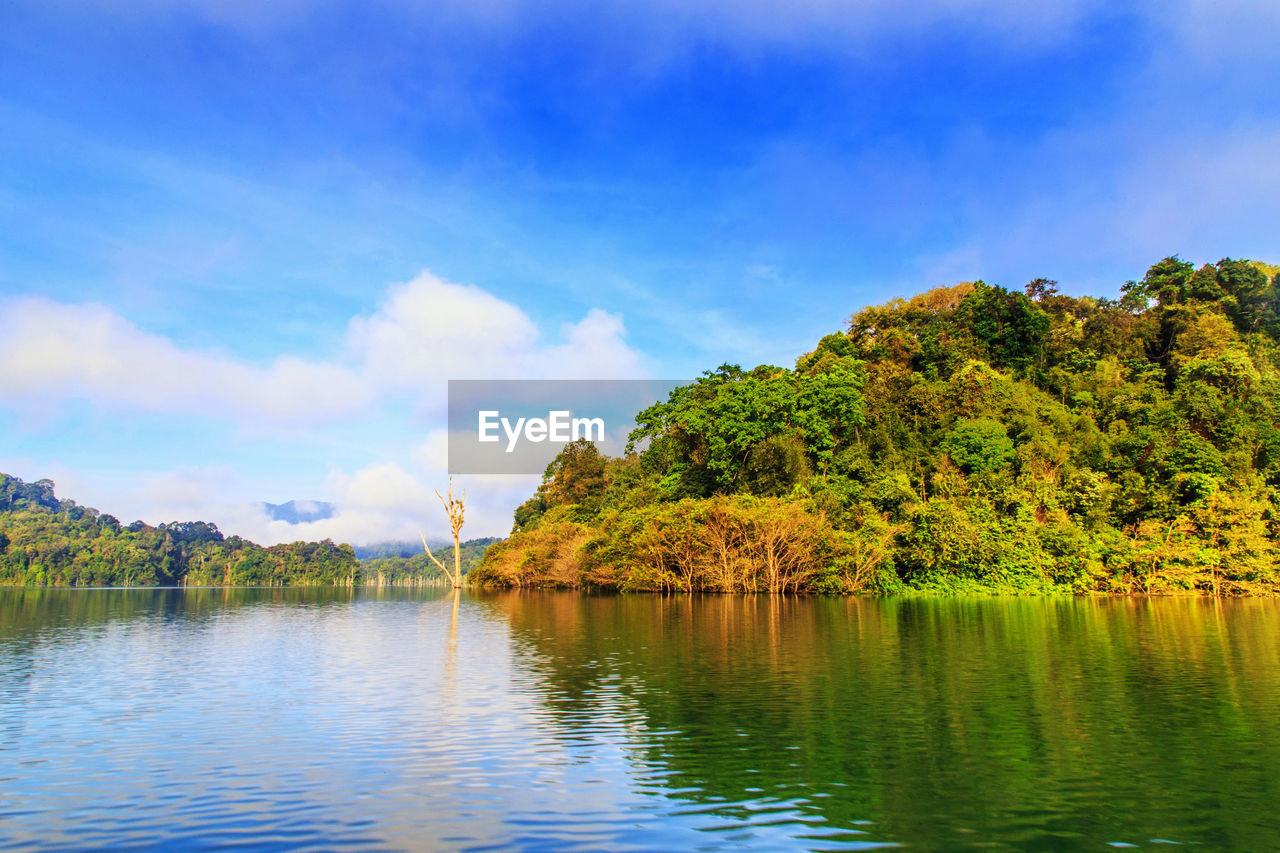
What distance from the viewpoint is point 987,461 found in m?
39.0

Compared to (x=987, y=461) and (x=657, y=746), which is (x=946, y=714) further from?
(x=987, y=461)

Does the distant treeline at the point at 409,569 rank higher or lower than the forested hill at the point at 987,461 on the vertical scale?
lower

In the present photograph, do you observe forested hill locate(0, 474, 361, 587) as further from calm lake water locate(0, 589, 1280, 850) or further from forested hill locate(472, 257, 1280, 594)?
calm lake water locate(0, 589, 1280, 850)

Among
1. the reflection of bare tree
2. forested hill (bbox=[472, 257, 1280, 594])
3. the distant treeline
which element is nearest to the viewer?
the reflection of bare tree

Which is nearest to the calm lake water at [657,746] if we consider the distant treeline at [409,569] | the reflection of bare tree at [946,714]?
the reflection of bare tree at [946,714]

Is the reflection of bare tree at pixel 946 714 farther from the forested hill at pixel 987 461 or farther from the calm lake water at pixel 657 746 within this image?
the forested hill at pixel 987 461

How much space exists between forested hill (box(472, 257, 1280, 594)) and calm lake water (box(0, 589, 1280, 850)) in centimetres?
1974

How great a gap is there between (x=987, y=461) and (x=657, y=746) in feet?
117

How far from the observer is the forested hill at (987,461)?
1403 inches

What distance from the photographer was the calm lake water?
5832 millimetres

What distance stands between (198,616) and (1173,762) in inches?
1311

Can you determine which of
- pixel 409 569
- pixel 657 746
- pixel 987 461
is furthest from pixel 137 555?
pixel 657 746

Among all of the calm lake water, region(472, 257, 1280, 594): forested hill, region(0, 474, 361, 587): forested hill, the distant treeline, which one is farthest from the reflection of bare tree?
the distant treeline

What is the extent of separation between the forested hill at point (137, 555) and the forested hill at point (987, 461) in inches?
3681
